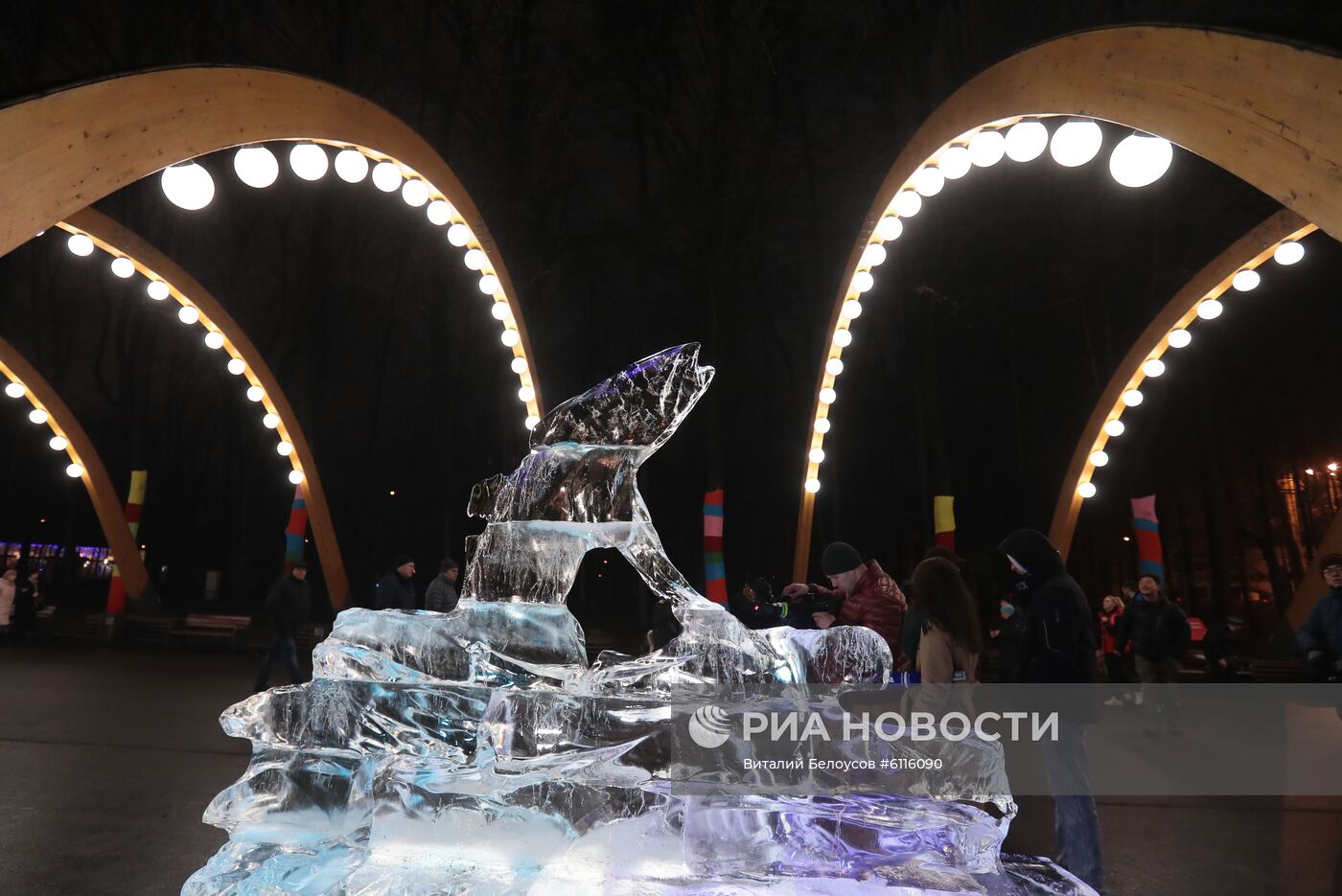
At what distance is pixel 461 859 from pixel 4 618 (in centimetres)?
1410

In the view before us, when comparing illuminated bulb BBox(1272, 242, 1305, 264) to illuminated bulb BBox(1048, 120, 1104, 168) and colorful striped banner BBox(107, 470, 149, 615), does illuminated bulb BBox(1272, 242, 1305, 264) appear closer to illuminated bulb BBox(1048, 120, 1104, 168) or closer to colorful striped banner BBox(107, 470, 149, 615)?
illuminated bulb BBox(1048, 120, 1104, 168)

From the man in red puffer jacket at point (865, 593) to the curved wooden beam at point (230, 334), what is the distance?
8.03 meters

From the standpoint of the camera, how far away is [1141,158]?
4.08 metres

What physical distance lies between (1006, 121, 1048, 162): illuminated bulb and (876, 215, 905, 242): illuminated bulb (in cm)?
328

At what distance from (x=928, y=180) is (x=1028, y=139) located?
237 centimetres

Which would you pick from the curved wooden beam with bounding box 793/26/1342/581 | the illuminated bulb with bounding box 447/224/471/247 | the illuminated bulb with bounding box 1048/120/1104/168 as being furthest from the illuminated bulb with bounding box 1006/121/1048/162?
the illuminated bulb with bounding box 447/224/471/247

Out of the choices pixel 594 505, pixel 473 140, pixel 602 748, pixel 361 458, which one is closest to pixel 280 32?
pixel 473 140

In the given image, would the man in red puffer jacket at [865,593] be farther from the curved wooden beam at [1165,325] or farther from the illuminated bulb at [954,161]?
the curved wooden beam at [1165,325]

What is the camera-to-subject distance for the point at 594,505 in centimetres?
387

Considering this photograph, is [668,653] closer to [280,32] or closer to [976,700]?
[976,700]

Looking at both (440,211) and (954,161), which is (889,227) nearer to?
(954,161)

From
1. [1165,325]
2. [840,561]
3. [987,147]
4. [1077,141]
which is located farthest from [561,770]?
[1165,325]

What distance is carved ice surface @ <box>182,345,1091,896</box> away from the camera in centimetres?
298

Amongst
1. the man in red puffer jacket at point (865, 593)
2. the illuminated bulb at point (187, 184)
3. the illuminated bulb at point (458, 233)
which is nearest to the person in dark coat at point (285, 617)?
the illuminated bulb at point (458, 233)
